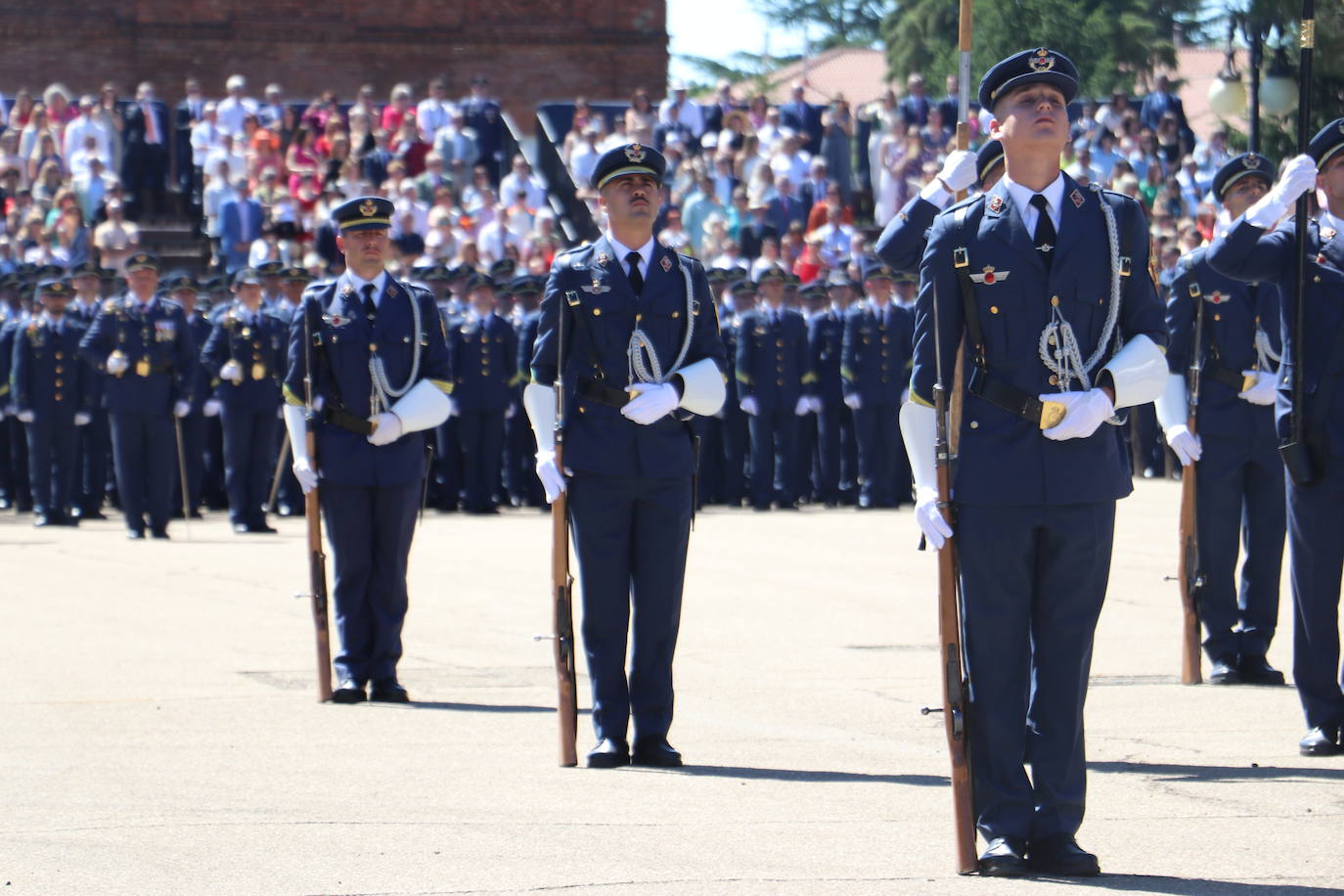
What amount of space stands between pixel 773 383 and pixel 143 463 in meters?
5.98

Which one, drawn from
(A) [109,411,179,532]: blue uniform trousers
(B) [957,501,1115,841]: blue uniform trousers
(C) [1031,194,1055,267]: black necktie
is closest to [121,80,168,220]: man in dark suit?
(A) [109,411,179,532]: blue uniform trousers

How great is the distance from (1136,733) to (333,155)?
1946cm

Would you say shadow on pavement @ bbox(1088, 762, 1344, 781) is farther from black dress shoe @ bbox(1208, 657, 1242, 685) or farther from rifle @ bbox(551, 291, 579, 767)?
black dress shoe @ bbox(1208, 657, 1242, 685)

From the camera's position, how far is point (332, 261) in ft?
79.5

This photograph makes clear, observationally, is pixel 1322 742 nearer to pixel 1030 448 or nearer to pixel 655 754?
pixel 655 754

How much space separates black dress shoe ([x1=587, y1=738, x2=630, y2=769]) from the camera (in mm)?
8172

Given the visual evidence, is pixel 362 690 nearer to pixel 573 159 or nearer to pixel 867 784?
pixel 867 784

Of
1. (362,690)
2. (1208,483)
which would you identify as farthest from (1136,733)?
(362,690)

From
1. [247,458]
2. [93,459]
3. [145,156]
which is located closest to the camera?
[247,458]

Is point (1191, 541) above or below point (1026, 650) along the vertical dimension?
below

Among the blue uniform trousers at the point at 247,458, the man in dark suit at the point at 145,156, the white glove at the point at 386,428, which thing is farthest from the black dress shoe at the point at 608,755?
the man in dark suit at the point at 145,156

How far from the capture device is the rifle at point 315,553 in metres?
9.85

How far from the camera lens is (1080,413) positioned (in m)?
6.10

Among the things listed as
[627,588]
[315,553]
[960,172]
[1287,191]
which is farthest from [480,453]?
[1287,191]
